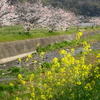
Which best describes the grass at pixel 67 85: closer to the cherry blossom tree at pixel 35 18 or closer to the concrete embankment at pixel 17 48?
the concrete embankment at pixel 17 48

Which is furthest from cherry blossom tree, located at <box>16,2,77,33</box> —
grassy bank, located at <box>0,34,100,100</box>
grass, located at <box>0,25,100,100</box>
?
grassy bank, located at <box>0,34,100,100</box>

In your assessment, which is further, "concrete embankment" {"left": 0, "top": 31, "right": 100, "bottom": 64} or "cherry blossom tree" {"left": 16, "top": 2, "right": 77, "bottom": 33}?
"cherry blossom tree" {"left": 16, "top": 2, "right": 77, "bottom": 33}

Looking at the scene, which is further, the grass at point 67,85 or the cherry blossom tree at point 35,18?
the cherry blossom tree at point 35,18

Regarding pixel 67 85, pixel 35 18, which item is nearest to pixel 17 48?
pixel 35 18

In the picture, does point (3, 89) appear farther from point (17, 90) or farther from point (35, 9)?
→ point (35, 9)

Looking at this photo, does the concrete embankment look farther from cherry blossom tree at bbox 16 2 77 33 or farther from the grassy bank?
the grassy bank

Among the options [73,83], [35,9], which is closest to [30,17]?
[35,9]

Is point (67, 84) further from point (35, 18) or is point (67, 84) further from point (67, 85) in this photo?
point (35, 18)

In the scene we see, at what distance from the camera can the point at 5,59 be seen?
79.8ft

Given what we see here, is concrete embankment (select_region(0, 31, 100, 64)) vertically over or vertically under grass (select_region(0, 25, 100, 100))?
under

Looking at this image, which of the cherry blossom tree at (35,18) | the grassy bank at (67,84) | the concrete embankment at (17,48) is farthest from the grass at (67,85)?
the cherry blossom tree at (35,18)

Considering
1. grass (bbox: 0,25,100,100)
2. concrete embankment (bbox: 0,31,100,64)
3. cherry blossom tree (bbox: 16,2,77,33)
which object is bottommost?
concrete embankment (bbox: 0,31,100,64)

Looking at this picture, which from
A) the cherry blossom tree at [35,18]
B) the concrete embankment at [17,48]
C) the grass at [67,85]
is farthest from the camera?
the cherry blossom tree at [35,18]

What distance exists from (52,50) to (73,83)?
2265 cm
